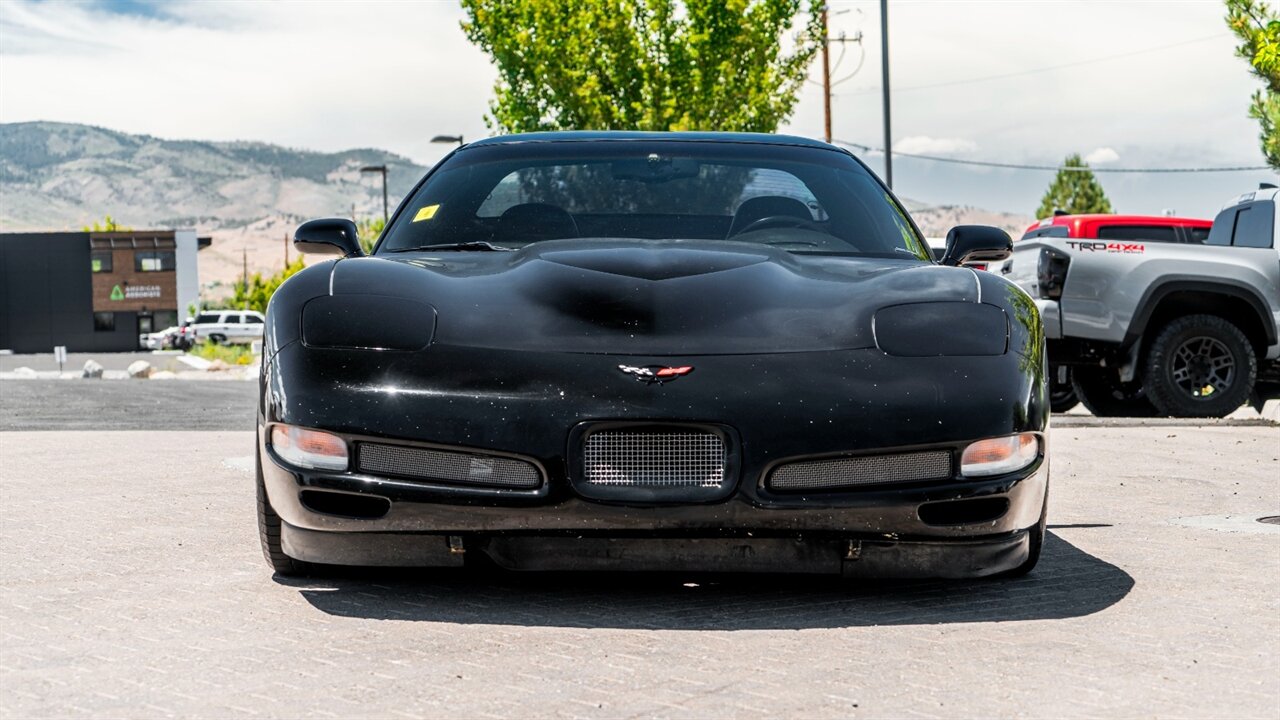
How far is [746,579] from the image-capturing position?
486cm

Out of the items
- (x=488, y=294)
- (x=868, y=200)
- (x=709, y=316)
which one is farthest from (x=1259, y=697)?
(x=868, y=200)

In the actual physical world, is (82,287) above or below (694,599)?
A: below

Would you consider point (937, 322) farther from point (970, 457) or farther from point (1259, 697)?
point (1259, 697)

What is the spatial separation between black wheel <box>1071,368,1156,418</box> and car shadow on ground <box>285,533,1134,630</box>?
30.2 ft

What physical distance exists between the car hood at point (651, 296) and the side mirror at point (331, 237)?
2.55ft

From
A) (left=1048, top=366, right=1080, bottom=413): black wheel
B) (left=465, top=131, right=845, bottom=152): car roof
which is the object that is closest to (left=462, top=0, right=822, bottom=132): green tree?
(left=1048, top=366, right=1080, bottom=413): black wheel

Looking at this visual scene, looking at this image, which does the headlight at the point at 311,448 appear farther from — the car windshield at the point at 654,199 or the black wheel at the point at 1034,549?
the black wheel at the point at 1034,549

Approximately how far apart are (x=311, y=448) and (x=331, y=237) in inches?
58.7

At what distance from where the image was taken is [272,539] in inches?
185

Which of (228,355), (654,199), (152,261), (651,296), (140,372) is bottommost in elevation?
(228,355)

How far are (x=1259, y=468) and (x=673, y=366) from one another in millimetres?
5836

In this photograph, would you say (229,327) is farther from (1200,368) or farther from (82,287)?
(1200,368)

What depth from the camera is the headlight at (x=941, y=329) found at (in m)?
4.32

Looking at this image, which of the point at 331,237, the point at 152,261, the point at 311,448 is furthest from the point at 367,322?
the point at 152,261
